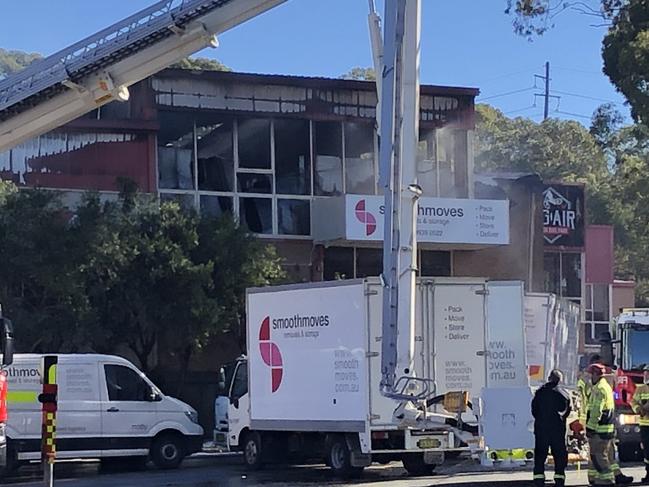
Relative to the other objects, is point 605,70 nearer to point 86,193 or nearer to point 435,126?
point 435,126

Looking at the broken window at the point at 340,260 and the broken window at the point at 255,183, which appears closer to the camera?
the broken window at the point at 255,183

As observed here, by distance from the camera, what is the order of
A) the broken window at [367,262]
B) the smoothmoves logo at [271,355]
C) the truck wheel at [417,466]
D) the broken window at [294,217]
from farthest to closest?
the broken window at [367,262]
the broken window at [294,217]
the smoothmoves logo at [271,355]
the truck wheel at [417,466]

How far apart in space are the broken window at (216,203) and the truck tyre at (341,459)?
560 inches

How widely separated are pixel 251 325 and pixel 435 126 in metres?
16.1

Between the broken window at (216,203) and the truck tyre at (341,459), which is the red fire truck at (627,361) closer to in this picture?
the truck tyre at (341,459)

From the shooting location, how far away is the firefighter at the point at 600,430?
15469mm

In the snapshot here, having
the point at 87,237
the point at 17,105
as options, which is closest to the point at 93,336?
the point at 87,237

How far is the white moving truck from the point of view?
16859 mm

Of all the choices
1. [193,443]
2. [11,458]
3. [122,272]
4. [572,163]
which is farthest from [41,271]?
[572,163]

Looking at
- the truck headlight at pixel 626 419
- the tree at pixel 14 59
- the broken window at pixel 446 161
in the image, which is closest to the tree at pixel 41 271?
the truck headlight at pixel 626 419

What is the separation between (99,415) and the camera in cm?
2028

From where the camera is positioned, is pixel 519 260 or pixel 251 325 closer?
pixel 251 325

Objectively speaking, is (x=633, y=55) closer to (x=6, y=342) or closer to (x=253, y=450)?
(x=253, y=450)

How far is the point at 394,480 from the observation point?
17.4 metres
